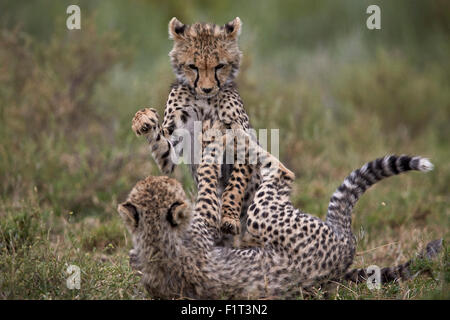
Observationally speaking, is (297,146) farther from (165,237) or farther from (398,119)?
(165,237)

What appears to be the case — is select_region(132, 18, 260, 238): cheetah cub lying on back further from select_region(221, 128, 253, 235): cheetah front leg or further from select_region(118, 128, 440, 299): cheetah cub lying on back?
select_region(118, 128, 440, 299): cheetah cub lying on back

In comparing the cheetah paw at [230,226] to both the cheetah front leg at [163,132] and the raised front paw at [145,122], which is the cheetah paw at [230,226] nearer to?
the cheetah front leg at [163,132]

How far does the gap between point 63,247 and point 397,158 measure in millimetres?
2304

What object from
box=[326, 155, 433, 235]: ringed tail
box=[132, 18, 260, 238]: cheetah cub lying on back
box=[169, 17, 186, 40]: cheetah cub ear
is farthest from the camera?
box=[169, 17, 186, 40]: cheetah cub ear

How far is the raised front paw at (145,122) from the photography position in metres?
3.73

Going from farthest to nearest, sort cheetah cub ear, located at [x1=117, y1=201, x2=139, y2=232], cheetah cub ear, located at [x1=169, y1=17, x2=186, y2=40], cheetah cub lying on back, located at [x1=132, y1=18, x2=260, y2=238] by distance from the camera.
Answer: cheetah cub ear, located at [x1=169, y1=17, x2=186, y2=40] < cheetah cub lying on back, located at [x1=132, y1=18, x2=260, y2=238] < cheetah cub ear, located at [x1=117, y1=201, x2=139, y2=232]

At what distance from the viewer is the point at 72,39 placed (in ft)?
23.9

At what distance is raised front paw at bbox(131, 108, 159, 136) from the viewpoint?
3.73 m

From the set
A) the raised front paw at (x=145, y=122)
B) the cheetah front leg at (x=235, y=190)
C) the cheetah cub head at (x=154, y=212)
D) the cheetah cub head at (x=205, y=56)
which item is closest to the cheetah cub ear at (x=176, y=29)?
the cheetah cub head at (x=205, y=56)

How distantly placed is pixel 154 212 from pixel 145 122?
81 cm

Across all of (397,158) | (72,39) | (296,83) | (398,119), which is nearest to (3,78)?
(72,39)

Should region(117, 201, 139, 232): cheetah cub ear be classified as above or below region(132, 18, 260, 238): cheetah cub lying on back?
below

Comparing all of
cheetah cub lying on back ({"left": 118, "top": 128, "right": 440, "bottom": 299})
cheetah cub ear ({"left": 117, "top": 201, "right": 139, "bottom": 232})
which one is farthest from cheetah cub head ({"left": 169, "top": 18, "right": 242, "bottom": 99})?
cheetah cub ear ({"left": 117, "top": 201, "right": 139, "bottom": 232})

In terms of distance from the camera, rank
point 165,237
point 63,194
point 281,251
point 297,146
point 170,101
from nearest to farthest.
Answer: point 165,237 → point 281,251 → point 170,101 → point 63,194 → point 297,146
